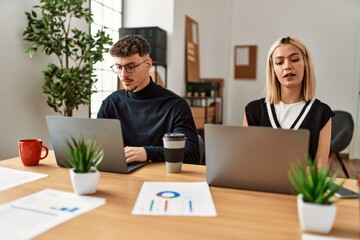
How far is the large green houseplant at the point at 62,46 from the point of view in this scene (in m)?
2.42

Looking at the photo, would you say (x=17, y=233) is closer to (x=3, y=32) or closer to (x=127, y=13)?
(x=3, y=32)

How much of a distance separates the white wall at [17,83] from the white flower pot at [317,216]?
218 cm

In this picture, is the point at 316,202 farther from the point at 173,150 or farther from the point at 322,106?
the point at 322,106

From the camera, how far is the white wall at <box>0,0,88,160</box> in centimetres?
229

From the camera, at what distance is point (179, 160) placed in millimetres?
1281

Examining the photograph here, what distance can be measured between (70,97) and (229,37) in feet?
13.4

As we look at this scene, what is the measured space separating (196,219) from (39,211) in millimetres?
408

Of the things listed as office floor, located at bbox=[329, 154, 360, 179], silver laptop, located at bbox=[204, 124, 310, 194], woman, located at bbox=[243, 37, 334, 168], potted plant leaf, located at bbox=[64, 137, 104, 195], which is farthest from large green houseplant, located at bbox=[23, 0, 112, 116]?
office floor, located at bbox=[329, 154, 360, 179]

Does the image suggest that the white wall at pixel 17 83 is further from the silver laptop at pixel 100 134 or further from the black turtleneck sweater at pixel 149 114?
the silver laptop at pixel 100 134

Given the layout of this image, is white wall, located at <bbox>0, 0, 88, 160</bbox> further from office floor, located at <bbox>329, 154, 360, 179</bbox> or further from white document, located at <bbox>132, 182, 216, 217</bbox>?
office floor, located at <bbox>329, 154, 360, 179</bbox>

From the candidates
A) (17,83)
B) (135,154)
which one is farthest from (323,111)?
(17,83)

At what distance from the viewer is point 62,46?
250 centimetres

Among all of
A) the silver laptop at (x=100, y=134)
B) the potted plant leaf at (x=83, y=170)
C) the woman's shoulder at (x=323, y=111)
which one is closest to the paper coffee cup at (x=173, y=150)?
the silver laptop at (x=100, y=134)

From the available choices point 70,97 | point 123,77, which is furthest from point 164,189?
point 70,97
